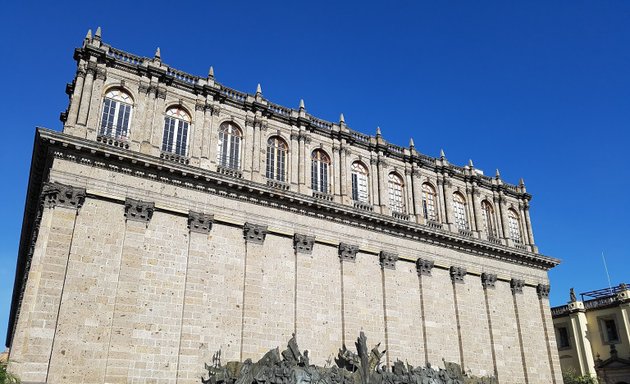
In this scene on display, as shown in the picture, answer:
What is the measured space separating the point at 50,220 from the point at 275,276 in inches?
440

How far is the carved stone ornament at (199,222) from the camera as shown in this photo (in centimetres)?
2614

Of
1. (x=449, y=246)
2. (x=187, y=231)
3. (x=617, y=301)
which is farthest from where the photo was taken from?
(x=617, y=301)

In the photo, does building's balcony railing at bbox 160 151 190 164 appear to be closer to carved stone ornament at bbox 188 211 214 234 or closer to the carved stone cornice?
carved stone ornament at bbox 188 211 214 234

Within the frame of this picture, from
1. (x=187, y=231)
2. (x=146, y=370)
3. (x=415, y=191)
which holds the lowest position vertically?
(x=146, y=370)

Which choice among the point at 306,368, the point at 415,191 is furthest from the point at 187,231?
the point at 415,191

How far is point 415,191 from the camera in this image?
35688mm

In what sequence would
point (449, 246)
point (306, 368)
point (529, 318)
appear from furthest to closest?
point (529, 318) → point (449, 246) → point (306, 368)

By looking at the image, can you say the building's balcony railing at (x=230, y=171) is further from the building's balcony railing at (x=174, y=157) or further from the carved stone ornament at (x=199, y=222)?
the carved stone ornament at (x=199, y=222)

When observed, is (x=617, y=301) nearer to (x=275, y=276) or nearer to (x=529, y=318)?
(x=529, y=318)

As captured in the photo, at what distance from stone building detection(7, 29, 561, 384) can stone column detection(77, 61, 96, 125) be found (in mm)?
64

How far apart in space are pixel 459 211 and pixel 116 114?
80.5 feet

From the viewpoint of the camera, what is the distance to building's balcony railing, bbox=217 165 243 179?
28438mm

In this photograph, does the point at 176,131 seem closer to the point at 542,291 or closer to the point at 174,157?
the point at 174,157

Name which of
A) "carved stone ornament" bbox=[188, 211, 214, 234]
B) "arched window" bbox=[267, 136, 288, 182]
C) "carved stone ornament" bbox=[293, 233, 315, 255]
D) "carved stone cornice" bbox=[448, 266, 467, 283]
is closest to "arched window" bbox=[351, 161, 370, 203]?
"arched window" bbox=[267, 136, 288, 182]
